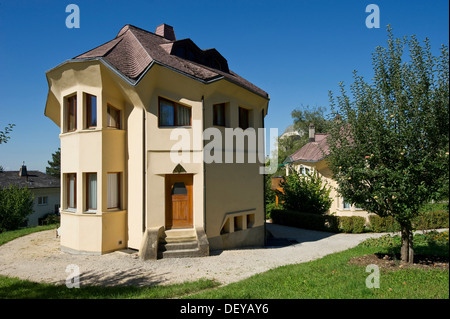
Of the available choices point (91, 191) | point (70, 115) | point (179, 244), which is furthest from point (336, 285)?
point (70, 115)

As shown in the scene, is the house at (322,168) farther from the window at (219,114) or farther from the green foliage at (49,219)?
the green foliage at (49,219)

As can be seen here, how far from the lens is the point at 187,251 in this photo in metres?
10.5

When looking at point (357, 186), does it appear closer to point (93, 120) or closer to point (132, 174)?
point (132, 174)

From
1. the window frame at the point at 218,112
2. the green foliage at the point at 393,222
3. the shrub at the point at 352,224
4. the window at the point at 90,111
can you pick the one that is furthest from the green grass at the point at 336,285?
the green foliage at the point at 393,222

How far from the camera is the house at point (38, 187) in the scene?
38.9 metres

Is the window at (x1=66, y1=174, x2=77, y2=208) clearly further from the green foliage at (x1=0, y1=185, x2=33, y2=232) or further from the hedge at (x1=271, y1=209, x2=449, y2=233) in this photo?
the hedge at (x1=271, y1=209, x2=449, y2=233)

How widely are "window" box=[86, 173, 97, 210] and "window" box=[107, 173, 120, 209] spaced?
1.65 feet

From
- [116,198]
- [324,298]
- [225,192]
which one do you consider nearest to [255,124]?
[225,192]

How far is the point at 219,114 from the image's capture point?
12.8 meters

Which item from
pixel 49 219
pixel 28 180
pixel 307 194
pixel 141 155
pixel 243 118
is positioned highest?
pixel 243 118

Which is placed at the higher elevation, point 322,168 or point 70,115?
point 70,115

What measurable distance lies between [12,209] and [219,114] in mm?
17995

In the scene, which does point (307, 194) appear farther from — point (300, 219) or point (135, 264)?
point (135, 264)

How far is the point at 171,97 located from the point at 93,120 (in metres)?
3.31
